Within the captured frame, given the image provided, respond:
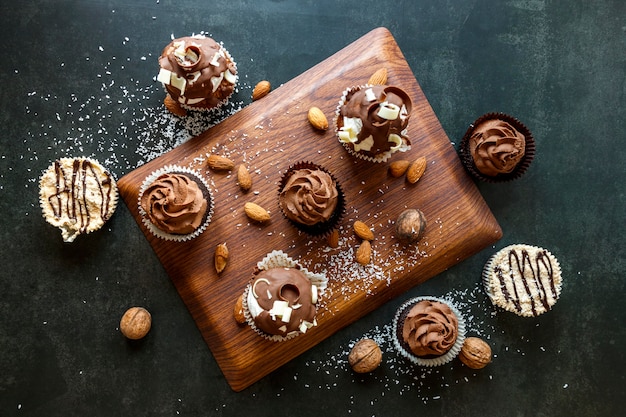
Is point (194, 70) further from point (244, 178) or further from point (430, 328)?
point (430, 328)

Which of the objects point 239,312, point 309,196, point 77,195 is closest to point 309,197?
point 309,196

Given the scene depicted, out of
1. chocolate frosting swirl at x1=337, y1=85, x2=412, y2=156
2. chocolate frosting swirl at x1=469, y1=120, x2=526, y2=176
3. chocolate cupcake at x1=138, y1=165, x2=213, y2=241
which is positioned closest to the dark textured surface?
chocolate frosting swirl at x1=469, y1=120, x2=526, y2=176

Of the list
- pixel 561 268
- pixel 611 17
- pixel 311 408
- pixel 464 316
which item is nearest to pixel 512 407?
pixel 464 316

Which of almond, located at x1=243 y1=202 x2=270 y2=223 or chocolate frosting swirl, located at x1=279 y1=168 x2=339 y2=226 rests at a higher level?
chocolate frosting swirl, located at x1=279 y1=168 x2=339 y2=226

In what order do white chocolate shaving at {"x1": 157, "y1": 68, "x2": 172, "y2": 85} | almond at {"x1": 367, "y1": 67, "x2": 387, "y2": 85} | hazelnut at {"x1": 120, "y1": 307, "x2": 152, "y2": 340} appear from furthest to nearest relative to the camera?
hazelnut at {"x1": 120, "y1": 307, "x2": 152, "y2": 340}
almond at {"x1": 367, "y1": 67, "x2": 387, "y2": 85}
white chocolate shaving at {"x1": 157, "y1": 68, "x2": 172, "y2": 85}

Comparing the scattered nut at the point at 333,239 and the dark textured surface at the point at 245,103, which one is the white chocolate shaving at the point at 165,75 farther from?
the scattered nut at the point at 333,239

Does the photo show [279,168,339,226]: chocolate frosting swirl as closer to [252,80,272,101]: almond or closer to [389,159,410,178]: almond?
[389,159,410,178]: almond

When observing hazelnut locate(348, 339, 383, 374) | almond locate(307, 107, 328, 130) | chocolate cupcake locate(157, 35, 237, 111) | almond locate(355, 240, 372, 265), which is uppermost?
chocolate cupcake locate(157, 35, 237, 111)
